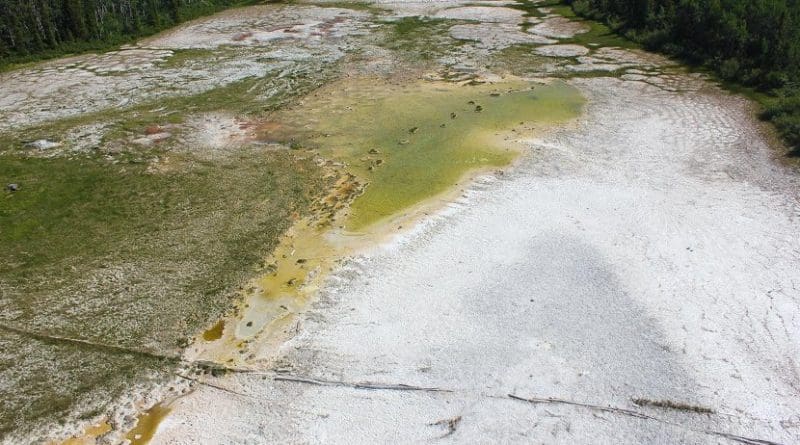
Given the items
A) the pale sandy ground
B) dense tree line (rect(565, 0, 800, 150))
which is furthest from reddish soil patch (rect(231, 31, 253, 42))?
the pale sandy ground

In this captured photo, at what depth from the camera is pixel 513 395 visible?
17.4ft

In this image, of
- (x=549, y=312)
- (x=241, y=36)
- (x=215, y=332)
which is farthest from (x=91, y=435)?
(x=241, y=36)

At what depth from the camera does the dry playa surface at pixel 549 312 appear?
201 inches

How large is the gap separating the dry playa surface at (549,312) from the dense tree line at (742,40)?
0.79m

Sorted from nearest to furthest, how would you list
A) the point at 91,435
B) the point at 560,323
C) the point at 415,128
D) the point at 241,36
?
the point at 91,435
the point at 560,323
the point at 415,128
the point at 241,36

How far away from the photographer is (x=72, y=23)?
53.8 feet

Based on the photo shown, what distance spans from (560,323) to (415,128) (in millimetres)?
5671

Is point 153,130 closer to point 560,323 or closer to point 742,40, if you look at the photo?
point 560,323

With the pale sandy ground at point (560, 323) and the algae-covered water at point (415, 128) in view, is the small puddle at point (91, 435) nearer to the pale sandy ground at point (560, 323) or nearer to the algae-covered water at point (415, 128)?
the pale sandy ground at point (560, 323)

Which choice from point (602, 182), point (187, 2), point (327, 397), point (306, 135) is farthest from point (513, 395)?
point (187, 2)

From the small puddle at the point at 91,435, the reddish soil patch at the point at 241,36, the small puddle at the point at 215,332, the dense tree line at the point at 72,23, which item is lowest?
the small puddle at the point at 91,435

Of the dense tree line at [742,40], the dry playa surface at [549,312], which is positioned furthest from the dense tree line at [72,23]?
the dense tree line at [742,40]

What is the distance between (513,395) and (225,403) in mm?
2566

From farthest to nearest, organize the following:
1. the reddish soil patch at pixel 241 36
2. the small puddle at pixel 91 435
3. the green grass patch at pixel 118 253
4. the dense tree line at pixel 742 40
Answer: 1. the reddish soil patch at pixel 241 36
2. the dense tree line at pixel 742 40
3. the green grass patch at pixel 118 253
4. the small puddle at pixel 91 435
